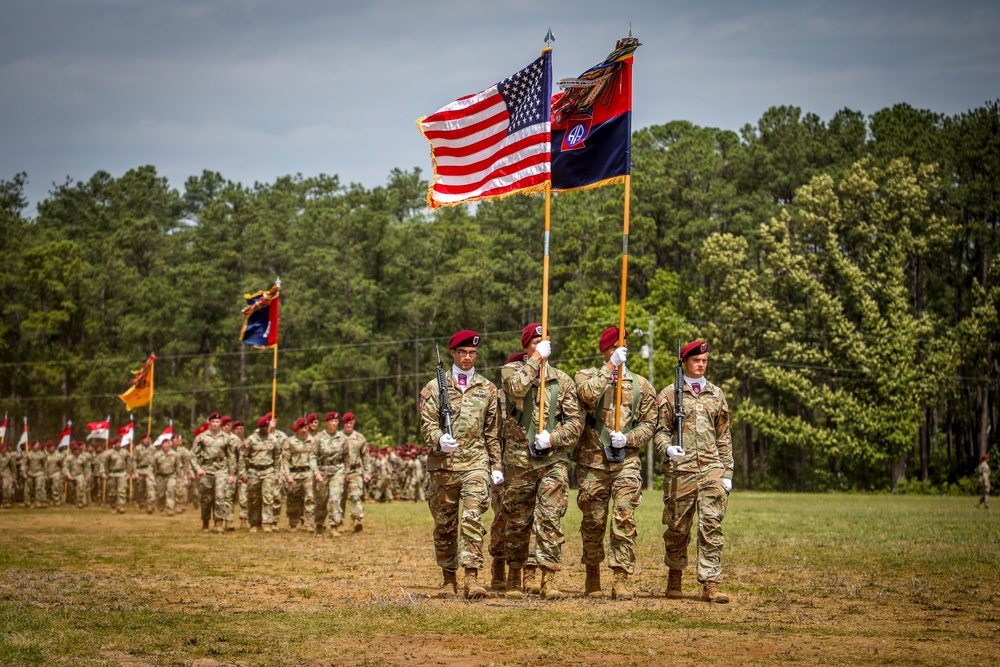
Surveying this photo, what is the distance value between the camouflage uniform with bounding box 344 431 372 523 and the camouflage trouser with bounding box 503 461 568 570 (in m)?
11.9

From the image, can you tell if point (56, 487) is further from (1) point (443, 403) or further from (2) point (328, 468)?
(1) point (443, 403)

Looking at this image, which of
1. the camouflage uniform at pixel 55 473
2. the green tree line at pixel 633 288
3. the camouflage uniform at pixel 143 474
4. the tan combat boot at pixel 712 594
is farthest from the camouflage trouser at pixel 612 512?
the green tree line at pixel 633 288

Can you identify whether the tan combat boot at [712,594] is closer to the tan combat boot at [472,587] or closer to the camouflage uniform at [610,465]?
the camouflage uniform at [610,465]

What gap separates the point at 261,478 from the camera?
998 inches

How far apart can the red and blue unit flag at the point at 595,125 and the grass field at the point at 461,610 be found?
15.4 ft

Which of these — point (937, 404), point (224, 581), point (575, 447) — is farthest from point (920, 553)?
point (937, 404)

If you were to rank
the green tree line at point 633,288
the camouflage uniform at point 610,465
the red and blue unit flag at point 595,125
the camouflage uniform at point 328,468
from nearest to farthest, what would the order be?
the camouflage uniform at point 610,465, the red and blue unit flag at point 595,125, the camouflage uniform at point 328,468, the green tree line at point 633,288

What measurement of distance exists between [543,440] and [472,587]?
1.66 metres

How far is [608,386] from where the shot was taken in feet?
40.5

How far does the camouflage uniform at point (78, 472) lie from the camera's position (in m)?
40.0

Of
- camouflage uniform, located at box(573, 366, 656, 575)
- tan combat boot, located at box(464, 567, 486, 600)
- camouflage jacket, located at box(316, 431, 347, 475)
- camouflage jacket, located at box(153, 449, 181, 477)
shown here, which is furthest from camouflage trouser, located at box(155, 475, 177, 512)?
camouflage uniform, located at box(573, 366, 656, 575)

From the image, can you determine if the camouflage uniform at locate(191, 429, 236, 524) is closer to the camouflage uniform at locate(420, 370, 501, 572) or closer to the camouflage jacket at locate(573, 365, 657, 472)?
the camouflage uniform at locate(420, 370, 501, 572)

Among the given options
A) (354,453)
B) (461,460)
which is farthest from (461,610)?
(354,453)

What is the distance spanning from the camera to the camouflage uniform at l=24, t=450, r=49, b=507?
39.3 metres
